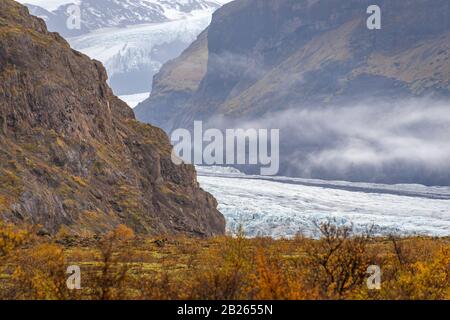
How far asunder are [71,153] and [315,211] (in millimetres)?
88852

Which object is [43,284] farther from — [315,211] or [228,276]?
[315,211]

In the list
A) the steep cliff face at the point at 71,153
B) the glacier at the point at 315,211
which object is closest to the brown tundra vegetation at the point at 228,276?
the steep cliff face at the point at 71,153

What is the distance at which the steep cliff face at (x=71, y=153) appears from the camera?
4269cm

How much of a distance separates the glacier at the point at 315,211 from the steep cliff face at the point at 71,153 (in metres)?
21.6

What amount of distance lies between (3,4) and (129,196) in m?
18.9

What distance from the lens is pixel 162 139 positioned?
66.1 metres

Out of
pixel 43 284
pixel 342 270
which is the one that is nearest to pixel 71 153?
pixel 342 270

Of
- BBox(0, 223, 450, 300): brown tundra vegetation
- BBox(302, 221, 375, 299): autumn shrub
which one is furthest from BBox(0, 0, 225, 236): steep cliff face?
BBox(302, 221, 375, 299): autumn shrub

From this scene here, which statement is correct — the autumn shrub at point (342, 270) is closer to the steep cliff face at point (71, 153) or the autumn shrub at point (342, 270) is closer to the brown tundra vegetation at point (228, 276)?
the brown tundra vegetation at point (228, 276)

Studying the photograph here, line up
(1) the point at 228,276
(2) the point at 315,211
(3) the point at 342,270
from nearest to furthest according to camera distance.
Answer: (1) the point at 228,276 < (3) the point at 342,270 < (2) the point at 315,211

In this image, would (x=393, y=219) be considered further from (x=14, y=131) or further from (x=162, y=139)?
(x=14, y=131)

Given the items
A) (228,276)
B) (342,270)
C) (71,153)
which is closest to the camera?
(228,276)

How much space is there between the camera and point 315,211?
132 metres
